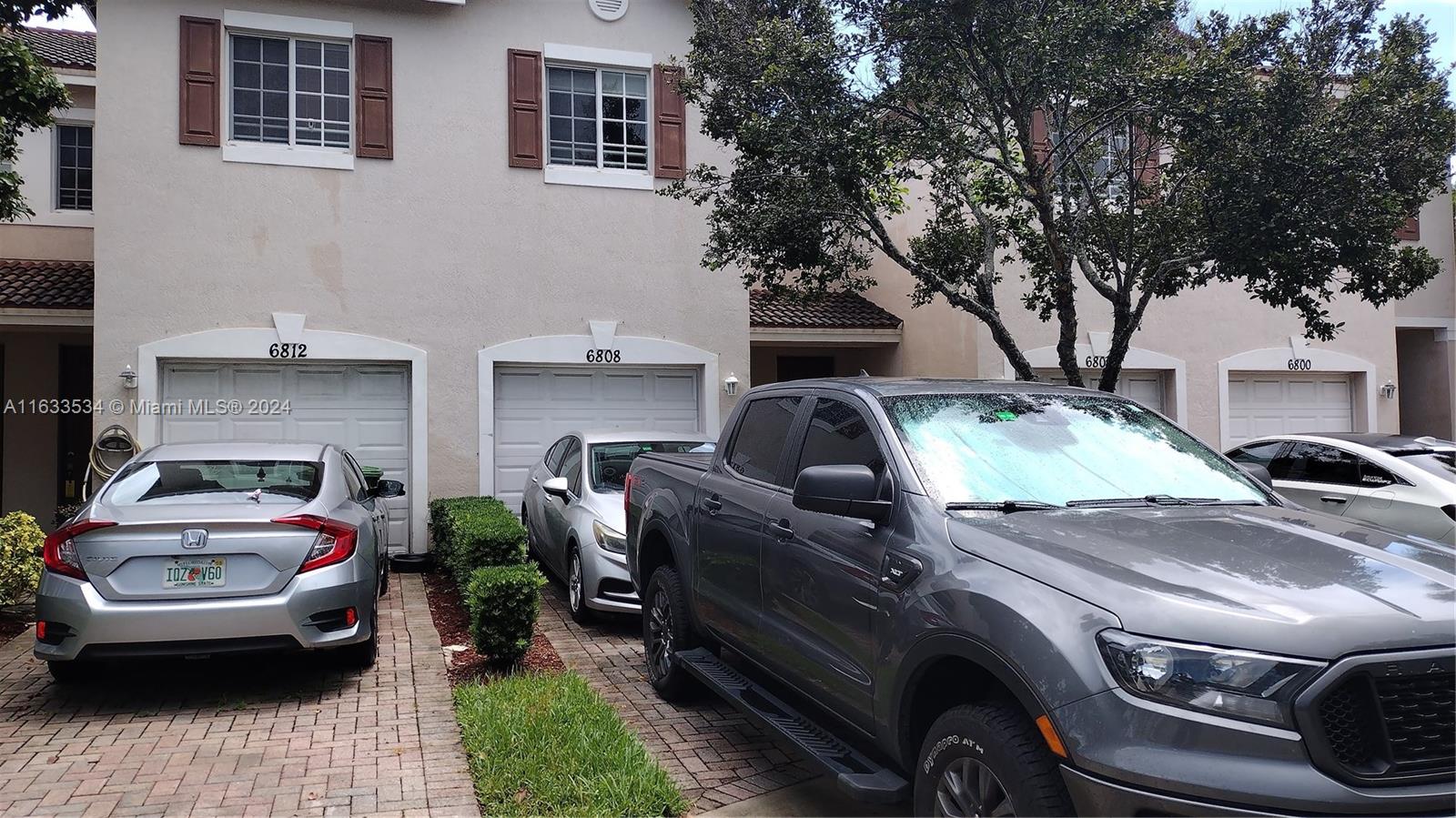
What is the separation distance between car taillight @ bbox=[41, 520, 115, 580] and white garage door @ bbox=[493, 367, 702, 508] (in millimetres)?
6525

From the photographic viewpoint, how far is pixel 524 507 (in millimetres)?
11320

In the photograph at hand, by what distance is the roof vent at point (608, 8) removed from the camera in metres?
12.5

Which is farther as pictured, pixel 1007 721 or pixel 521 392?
pixel 521 392

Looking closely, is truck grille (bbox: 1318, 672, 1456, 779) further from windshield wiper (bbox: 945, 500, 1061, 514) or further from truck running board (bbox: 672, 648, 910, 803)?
truck running board (bbox: 672, 648, 910, 803)

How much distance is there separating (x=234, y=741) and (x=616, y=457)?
4.44m

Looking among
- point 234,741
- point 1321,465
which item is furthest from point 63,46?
point 1321,465

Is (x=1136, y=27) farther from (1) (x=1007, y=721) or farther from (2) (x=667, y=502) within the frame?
(1) (x=1007, y=721)

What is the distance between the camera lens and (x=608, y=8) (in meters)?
12.6

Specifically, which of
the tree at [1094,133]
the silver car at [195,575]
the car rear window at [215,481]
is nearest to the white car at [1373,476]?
the tree at [1094,133]

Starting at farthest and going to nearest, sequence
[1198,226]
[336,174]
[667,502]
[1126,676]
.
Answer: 1. [336,174]
2. [1198,226]
3. [667,502]
4. [1126,676]

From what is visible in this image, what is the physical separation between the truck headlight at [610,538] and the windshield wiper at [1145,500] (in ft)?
15.9

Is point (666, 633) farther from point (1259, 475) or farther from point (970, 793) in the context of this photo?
point (1259, 475)

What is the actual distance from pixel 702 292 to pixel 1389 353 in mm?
11260

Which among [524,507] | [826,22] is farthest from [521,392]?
[826,22]
